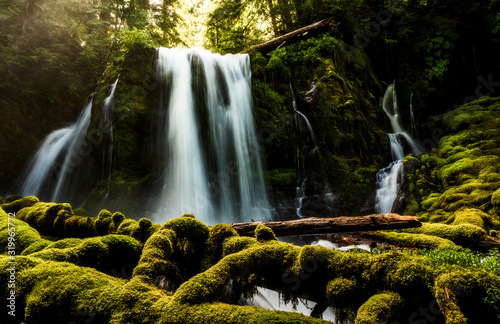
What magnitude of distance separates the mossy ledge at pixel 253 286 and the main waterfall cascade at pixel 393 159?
6.42 metres

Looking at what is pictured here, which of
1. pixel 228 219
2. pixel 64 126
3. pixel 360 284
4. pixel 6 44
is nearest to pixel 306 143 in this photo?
pixel 228 219

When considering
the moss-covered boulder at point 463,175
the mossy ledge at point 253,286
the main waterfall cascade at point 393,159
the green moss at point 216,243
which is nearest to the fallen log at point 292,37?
the main waterfall cascade at point 393,159

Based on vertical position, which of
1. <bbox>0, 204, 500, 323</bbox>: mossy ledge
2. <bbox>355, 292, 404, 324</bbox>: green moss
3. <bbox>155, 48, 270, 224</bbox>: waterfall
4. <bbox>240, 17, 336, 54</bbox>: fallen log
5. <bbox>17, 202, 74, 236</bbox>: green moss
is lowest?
<bbox>355, 292, 404, 324</bbox>: green moss

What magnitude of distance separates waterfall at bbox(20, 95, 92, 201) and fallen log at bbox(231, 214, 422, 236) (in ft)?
28.3

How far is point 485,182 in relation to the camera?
6227 millimetres

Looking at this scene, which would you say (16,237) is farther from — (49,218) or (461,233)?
(461,233)

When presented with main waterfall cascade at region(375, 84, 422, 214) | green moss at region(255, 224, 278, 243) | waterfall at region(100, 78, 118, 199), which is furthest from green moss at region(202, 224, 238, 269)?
waterfall at region(100, 78, 118, 199)

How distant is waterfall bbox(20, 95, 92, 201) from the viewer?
9.49 m

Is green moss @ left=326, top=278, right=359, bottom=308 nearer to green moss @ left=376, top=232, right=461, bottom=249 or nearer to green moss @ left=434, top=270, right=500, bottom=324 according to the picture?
green moss @ left=434, top=270, right=500, bottom=324

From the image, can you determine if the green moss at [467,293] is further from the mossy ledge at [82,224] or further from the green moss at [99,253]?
the mossy ledge at [82,224]

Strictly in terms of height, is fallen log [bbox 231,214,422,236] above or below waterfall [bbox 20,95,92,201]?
below

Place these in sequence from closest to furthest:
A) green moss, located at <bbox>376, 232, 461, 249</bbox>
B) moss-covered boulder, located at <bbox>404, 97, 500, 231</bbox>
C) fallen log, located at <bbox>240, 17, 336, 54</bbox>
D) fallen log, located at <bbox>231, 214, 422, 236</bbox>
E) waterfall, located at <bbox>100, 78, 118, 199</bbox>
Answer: green moss, located at <bbox>376, 232, 461, 249</bbox> → fallen log, located at <bbox>231, 214, 422, 236</bbox> → moss-covered boulder, located at <bbox>404, 97, 500, 231</bbox> → waterfall, located at <bbox>100, 78, 118, 199</bbox> → fallen log, located at <bbox>240, 17, 336, 54</bbox>

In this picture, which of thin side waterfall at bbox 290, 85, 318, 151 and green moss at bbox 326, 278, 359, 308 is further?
thin side waterfall at bbox 290, 85, 318, 151

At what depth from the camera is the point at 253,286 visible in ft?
7.72
